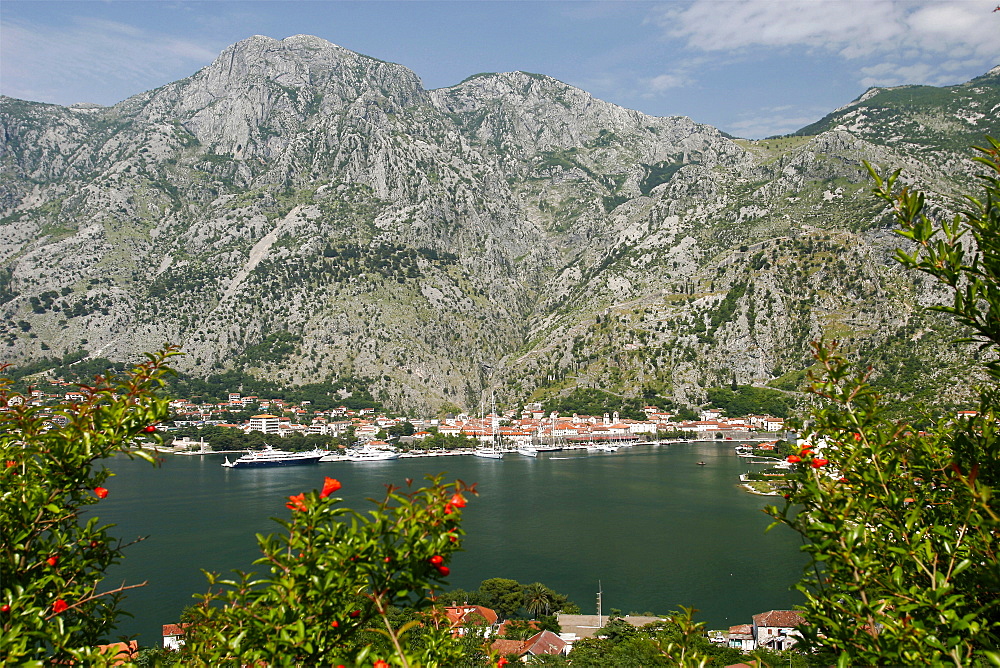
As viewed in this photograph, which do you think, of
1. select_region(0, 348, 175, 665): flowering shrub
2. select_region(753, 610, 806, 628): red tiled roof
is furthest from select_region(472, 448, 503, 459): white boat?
select_region(0, 348, 175, 665): flowering shrub

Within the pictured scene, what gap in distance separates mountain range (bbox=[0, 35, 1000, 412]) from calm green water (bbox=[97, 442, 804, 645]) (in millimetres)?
39507

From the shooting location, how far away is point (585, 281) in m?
123

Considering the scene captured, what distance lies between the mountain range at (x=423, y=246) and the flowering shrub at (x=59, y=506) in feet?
261

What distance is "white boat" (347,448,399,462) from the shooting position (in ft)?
236

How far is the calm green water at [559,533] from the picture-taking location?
25.2m

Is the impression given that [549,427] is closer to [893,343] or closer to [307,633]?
[893,343]

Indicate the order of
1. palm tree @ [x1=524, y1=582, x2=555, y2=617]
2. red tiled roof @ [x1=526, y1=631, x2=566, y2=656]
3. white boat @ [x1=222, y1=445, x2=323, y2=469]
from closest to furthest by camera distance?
red tiled roof @ [x1=526, y1=631, x2=566, y2=656] < palm tree @ [x1=524, y1=582, x2=555, y2=617] < white boat @ [x1=222, y1=445, x2=323, y2=469]

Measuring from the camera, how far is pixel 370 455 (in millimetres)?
72688

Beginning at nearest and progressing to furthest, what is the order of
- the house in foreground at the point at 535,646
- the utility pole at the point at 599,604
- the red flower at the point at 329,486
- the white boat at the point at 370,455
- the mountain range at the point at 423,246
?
the red flower at the point at 329,486, the house in foreground at the point at 535,646, the utility pole at the point at 599,604, the white boat at the point at 370,455, the mountain range at the point at 423,246

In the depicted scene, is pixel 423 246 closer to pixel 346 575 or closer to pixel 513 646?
pixel 513 646

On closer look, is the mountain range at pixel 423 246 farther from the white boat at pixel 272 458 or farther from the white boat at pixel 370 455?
the white boat at pixel 272 458

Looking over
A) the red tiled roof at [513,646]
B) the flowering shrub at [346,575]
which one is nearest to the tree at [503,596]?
the red tiled roof at [513,646]

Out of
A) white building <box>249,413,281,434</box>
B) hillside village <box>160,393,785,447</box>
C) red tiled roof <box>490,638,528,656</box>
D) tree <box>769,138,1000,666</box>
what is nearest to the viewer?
tree <box>769,138,1000,666</box>

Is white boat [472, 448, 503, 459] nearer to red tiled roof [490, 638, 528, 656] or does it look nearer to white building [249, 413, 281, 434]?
white building [249, 413, 281, 434]
